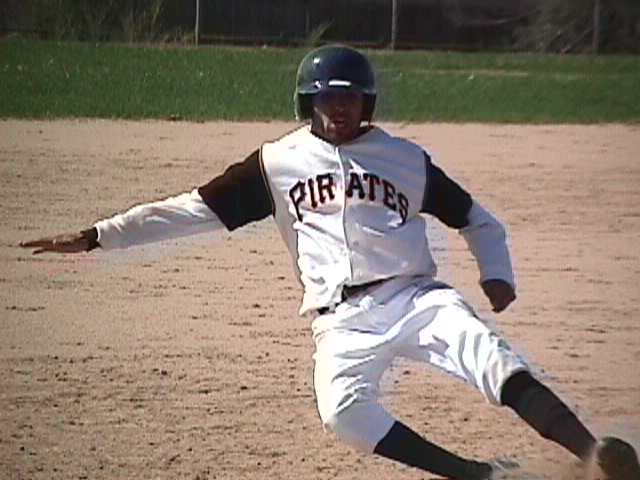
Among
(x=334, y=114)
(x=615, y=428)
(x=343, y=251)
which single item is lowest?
(x=615, y=428)

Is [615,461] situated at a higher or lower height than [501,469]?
higher

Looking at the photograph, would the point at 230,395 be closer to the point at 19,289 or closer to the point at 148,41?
the point at 19,289

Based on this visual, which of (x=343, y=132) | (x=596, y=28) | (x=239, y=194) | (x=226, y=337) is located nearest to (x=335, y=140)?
(x=343, y=132)

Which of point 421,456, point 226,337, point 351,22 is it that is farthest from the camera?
point 351,22

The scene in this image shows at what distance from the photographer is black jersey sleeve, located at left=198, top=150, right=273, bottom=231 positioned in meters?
5.23

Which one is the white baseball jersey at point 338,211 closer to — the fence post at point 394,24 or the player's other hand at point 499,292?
the player's other hand at point 499,292

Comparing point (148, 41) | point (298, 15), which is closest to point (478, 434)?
point (148, 41)

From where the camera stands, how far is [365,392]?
4.91 metres

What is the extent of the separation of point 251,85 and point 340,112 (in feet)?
53.0

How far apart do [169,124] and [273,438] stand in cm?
1106

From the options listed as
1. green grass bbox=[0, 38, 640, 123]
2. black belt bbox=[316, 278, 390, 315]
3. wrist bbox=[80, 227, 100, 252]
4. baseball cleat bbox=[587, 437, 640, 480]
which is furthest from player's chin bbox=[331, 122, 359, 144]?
green grass bbox=[0, 38, 640, 123]

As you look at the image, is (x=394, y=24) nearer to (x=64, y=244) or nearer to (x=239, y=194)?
(x=239, y=194)

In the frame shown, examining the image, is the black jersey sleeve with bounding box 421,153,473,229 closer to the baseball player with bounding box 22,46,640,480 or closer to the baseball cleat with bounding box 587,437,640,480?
the baseball player with bounding box 22,46,640,480

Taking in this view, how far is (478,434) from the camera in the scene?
258 inches
